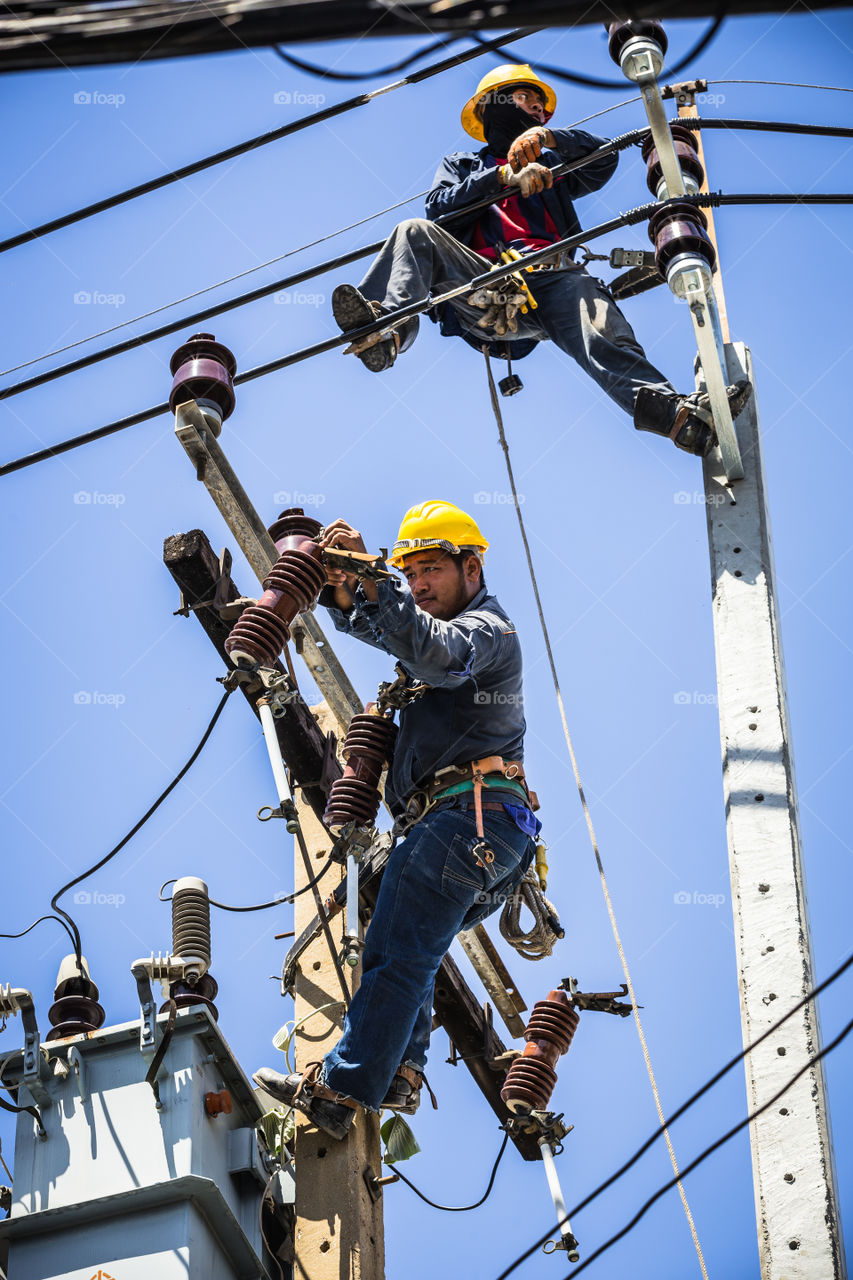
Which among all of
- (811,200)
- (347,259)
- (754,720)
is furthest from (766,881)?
(347,259)

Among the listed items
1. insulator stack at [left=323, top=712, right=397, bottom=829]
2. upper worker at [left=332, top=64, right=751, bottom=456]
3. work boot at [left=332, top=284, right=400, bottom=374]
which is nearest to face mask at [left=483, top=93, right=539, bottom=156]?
upper worker at [left=332, top=64, right=751, bottom=456]

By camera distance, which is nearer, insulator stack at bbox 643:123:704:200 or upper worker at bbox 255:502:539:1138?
upper worker at bbox 255:502:539:1138

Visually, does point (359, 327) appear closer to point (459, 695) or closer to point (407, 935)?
point (459, 695)

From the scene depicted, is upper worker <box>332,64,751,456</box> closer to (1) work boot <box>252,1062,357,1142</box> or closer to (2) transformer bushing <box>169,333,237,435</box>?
(2) transformer bushing <box>169,333,237,435</box>

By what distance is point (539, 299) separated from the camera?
7.85 m

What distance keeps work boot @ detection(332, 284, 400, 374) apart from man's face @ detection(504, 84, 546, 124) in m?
1.99

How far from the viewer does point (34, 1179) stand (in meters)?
5.48

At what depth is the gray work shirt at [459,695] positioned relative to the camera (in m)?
5.64

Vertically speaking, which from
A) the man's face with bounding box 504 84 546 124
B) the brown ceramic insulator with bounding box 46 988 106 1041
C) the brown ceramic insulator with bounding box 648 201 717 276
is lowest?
the brown ceramic insulator with bounding box 46 988 106 1041

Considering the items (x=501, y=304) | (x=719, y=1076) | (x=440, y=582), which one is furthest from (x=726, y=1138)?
(x=501, y=304)

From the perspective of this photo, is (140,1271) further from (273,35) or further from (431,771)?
(273,35)

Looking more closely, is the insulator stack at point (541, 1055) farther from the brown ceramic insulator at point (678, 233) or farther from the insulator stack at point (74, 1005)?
the brown ceramic insulator at point (678, 233)

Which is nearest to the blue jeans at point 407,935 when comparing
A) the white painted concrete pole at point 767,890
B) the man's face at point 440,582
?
the man's face at point 440,582

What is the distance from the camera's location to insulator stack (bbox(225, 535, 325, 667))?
538 cm
